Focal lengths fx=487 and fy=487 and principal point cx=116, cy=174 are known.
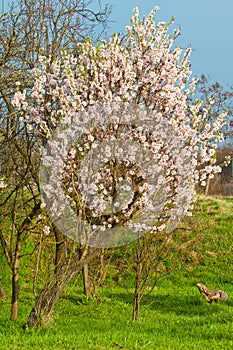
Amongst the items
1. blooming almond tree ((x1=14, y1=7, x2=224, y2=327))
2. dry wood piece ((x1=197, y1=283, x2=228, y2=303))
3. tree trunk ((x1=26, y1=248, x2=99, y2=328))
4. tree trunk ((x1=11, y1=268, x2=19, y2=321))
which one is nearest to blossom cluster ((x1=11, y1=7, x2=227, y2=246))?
blooming almond tree ((x1=14, y1=7, x2=224, y2=327))

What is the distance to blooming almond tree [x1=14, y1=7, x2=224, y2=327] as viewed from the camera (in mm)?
6070

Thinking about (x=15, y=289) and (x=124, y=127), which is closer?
(x=124, y=127)

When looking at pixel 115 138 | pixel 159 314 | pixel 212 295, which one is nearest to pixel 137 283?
pixel 159 314

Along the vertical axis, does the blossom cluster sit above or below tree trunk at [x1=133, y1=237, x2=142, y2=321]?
above

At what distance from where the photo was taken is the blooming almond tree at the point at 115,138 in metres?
6.07

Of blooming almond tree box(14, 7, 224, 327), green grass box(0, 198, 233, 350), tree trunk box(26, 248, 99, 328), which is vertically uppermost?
blooming almond tree box(14, 7, 224, 327)

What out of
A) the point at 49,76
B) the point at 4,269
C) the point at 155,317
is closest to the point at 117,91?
the point at 49,76

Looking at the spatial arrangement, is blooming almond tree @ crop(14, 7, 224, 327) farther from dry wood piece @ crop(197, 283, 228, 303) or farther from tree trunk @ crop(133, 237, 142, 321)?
dry wood piece @ crop(197, 283, 228, 303)

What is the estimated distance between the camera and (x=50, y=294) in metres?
6.38

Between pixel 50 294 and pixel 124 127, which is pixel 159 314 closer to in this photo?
pixel 50 294

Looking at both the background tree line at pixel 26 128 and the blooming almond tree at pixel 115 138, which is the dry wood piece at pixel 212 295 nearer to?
the background tree line at pixel 26 128

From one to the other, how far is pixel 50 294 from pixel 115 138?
7.24 ft

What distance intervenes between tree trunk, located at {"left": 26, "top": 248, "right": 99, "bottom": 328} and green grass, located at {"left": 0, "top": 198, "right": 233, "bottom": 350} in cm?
18

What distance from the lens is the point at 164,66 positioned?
21.3ft
